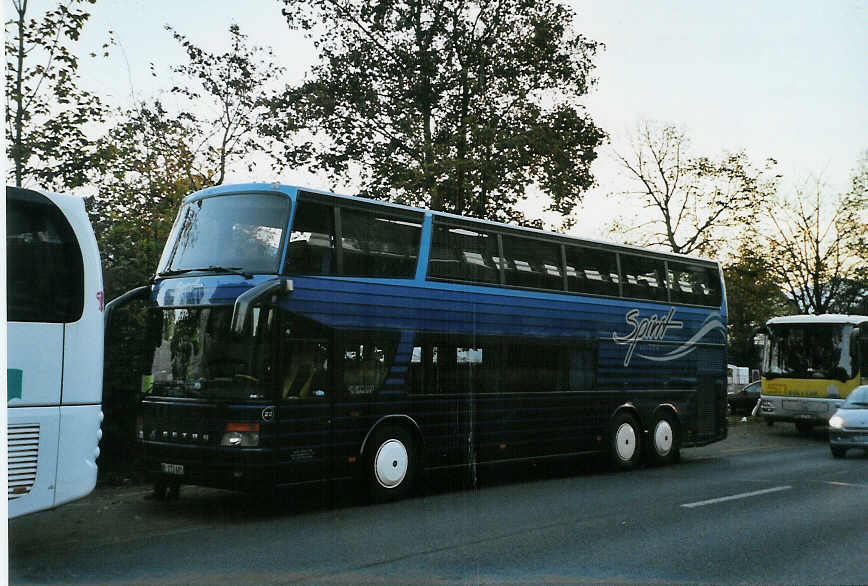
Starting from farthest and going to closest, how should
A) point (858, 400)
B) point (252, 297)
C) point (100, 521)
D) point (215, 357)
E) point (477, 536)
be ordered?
1. point (858, 400)
2. point (215, 357)
3. point (100, 521)
4. point (252, 297)
5. point (477, 536)

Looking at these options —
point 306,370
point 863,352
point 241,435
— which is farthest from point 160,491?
point 863,352

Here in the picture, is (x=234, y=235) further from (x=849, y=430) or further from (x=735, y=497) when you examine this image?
(x=849, y=430)

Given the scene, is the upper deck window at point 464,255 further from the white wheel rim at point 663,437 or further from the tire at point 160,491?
the white wheel rim at point 663,437

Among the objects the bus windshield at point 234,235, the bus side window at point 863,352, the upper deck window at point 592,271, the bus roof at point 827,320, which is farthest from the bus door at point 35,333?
the bus side window at point 863,352

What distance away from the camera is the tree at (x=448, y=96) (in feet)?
75.6

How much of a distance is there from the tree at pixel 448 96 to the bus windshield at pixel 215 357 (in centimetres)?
1269

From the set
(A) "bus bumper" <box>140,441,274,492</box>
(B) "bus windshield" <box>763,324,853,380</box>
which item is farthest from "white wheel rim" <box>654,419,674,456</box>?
(B) "bus windshield" <box>763,324,853,380</box>

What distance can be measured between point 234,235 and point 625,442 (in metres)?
8.14

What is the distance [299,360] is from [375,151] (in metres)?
14.5

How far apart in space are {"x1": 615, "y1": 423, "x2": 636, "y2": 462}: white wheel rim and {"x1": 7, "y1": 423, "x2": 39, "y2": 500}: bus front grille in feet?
33.3

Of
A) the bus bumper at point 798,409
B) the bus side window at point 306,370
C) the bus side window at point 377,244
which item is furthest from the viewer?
the bus bumper at point 798,409

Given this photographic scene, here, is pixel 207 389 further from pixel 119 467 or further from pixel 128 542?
pixel 119 467

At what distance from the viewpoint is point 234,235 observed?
420 inches

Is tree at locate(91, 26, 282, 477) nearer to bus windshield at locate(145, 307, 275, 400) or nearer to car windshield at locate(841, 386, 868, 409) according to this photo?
bus windshield at locate(145, 307, 275, 400)
